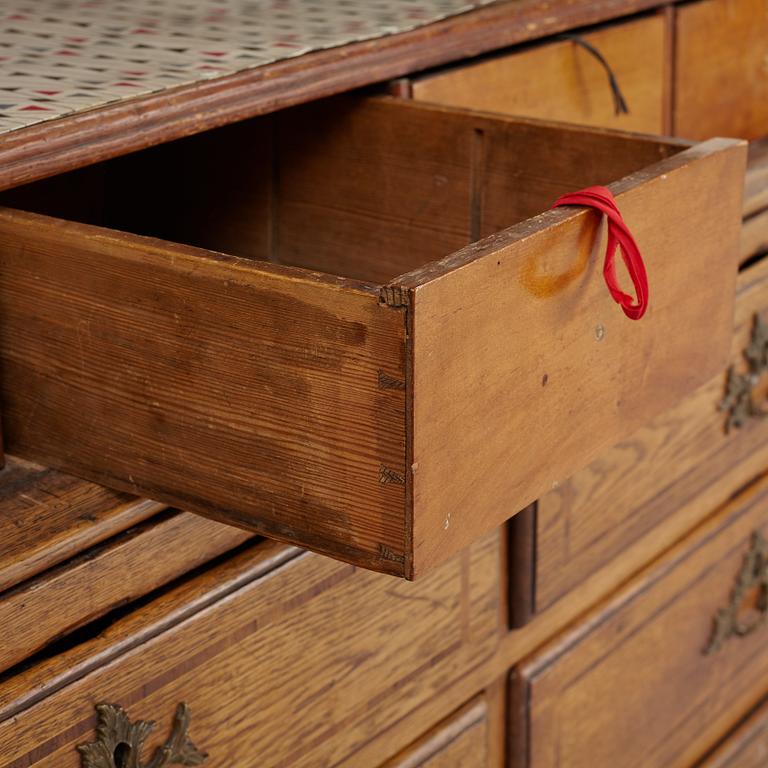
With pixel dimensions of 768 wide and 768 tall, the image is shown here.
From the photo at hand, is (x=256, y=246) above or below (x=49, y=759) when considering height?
above

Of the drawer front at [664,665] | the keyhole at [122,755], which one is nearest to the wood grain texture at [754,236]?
the drawer front at [664,665]

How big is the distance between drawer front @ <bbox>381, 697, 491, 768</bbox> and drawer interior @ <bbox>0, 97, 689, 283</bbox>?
1.10 feet

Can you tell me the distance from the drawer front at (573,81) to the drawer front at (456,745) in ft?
1.51

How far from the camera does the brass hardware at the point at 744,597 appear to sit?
1.38 meters

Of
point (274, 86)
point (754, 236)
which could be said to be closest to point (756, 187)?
point (754, 236)

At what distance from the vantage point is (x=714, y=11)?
4.48 ft

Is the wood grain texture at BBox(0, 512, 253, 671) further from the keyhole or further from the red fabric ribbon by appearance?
the red fabric ribbon

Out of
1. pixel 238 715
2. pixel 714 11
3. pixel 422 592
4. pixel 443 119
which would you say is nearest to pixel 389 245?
pixel 443 119

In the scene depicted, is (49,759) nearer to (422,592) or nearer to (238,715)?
(238,715)

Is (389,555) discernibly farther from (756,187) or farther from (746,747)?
(746,747)

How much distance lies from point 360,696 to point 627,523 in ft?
1.08

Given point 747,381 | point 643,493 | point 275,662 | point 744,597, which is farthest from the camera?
point 744,597

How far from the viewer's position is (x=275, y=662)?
880 mm

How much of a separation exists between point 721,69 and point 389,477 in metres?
0.85
